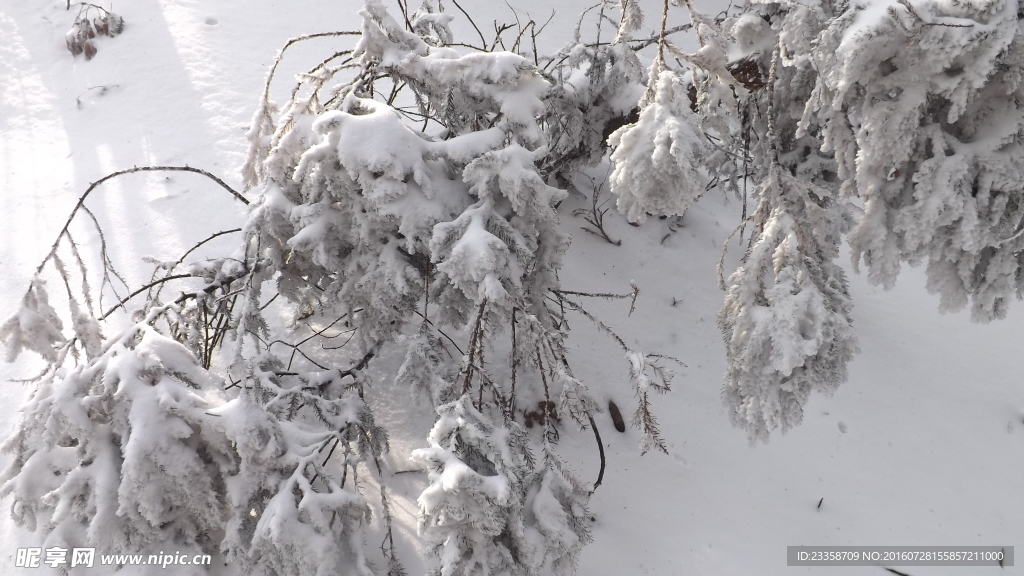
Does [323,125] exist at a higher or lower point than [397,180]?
higher

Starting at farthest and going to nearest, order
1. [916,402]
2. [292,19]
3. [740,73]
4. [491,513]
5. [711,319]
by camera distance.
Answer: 1. [292,19]
2. [711,319]
3. [916,402]
4. [740,73]
5. [491,513]

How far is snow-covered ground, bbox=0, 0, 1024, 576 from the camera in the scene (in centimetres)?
264

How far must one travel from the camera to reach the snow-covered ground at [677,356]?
264cm

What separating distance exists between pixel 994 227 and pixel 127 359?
2.98 m

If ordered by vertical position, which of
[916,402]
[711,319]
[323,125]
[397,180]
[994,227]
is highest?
[323,125]

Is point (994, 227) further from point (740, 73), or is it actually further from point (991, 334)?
point (991, 334)

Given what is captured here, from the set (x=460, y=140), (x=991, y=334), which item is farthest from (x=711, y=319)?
(x=460, y=140)

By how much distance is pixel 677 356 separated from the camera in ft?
10.6

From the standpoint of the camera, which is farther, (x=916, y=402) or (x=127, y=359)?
(x=916, y=402)

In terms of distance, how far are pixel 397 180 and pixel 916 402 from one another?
10.2 ft

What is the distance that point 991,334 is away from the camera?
3.50 m

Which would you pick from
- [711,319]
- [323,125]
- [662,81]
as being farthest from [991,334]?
[323,125]

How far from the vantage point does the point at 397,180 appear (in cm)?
202

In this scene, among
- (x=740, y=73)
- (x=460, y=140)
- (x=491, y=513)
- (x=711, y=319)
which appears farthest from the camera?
(x=711, y=319)
